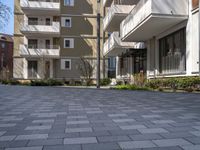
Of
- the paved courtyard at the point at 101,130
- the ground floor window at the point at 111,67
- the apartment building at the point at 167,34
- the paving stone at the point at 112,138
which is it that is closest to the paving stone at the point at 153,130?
the paved courtyard at the point at 101,130

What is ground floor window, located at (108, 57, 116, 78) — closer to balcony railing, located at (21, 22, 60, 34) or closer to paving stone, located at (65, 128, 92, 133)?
balcony railing, located at (21, 22, 60, 34)

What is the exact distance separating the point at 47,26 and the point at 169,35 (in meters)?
20.7

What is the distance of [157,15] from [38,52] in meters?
22.2

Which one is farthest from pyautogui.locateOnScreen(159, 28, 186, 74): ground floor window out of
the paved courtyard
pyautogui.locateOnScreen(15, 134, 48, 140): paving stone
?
pyautogui.locateOnScreen(15, 134, 48, 140): paving stone

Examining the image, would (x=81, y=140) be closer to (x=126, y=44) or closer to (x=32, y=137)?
(x=32, y=137)

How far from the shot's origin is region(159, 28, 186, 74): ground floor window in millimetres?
14875

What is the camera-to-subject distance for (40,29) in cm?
3409

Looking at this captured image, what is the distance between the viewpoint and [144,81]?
18.5 meters

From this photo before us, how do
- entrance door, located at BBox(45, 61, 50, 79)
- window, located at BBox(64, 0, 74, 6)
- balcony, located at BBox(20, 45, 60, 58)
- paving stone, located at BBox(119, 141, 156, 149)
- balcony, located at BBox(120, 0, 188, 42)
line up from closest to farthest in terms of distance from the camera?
paving stone, located at BBox(119, 141, 156, 149) < balcony, located at BBox(120, 0, 188, 42) < balcony, located at BBox(20, 45, 60, 58) < entrance door, located at BBox(45, 61, 50, 79) < window, located at BBox(64, 0, 74, 6)

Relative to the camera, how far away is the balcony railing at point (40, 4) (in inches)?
1328

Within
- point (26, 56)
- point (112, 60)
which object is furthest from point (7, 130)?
point (112, 60)

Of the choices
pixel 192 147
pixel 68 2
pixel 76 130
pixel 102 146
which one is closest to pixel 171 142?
pixel 192 147

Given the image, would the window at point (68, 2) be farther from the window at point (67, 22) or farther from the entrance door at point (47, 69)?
the entrance door at point (47, 69)

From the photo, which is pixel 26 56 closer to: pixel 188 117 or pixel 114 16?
pixel 114 16
